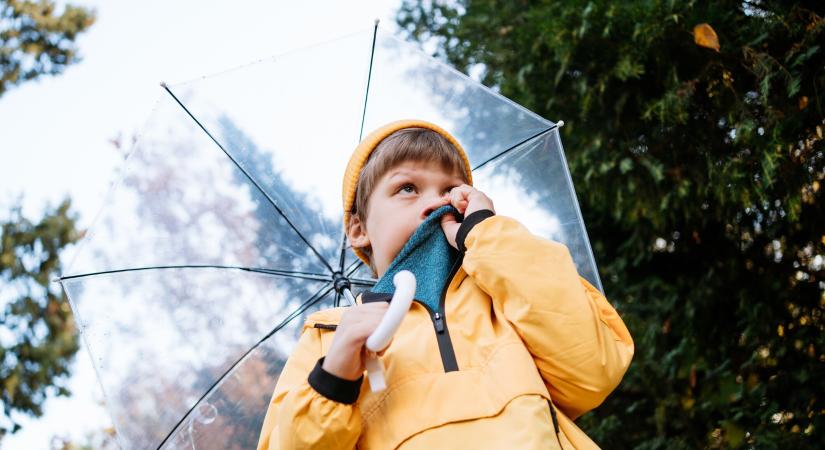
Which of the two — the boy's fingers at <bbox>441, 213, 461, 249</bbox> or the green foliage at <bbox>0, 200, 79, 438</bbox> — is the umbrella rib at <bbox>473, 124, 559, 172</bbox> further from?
the green foliage at <bbox>0, 200, 79, 438</bbox>

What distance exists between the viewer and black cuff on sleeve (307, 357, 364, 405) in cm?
153

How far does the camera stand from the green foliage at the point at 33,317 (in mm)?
6750

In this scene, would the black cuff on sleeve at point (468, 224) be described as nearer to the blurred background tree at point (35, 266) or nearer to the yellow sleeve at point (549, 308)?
the yellow sleeve at point (549, 308)

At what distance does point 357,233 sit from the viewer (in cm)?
226

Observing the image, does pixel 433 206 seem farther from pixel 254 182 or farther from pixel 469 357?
pixel 254 182

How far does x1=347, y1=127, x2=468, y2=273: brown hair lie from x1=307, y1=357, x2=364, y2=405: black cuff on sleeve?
723 millimetres

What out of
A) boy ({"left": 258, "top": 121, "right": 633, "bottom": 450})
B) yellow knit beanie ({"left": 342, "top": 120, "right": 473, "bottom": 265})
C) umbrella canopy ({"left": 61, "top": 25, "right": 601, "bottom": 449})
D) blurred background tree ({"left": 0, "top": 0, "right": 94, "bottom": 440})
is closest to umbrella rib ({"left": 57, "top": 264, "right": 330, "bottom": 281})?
umbrella canopy ({"left": 61, "top": 25, "right": 601, "bottom": 449})

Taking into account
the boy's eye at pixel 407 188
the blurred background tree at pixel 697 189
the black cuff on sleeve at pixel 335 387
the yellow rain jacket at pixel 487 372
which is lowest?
the blurred background tree at pixel 697 189

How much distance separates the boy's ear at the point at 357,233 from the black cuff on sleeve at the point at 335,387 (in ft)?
2.36

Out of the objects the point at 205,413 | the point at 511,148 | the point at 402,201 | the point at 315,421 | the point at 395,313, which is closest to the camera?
the point at 395,313

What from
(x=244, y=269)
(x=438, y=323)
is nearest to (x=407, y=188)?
(x=438, y=323)

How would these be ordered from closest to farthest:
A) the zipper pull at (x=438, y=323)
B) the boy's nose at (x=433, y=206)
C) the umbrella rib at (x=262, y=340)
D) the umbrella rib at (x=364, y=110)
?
the zipper pull at (x=438, y=323), the boy's nose at (x=433, y=206), the umbrella rib at (x=262, y=340), the umbrella rib at (x=364, y=110)

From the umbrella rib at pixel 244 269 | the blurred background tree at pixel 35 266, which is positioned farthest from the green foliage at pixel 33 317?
the umbrella rib at pixel 244 269

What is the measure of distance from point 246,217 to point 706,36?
6.27ft
